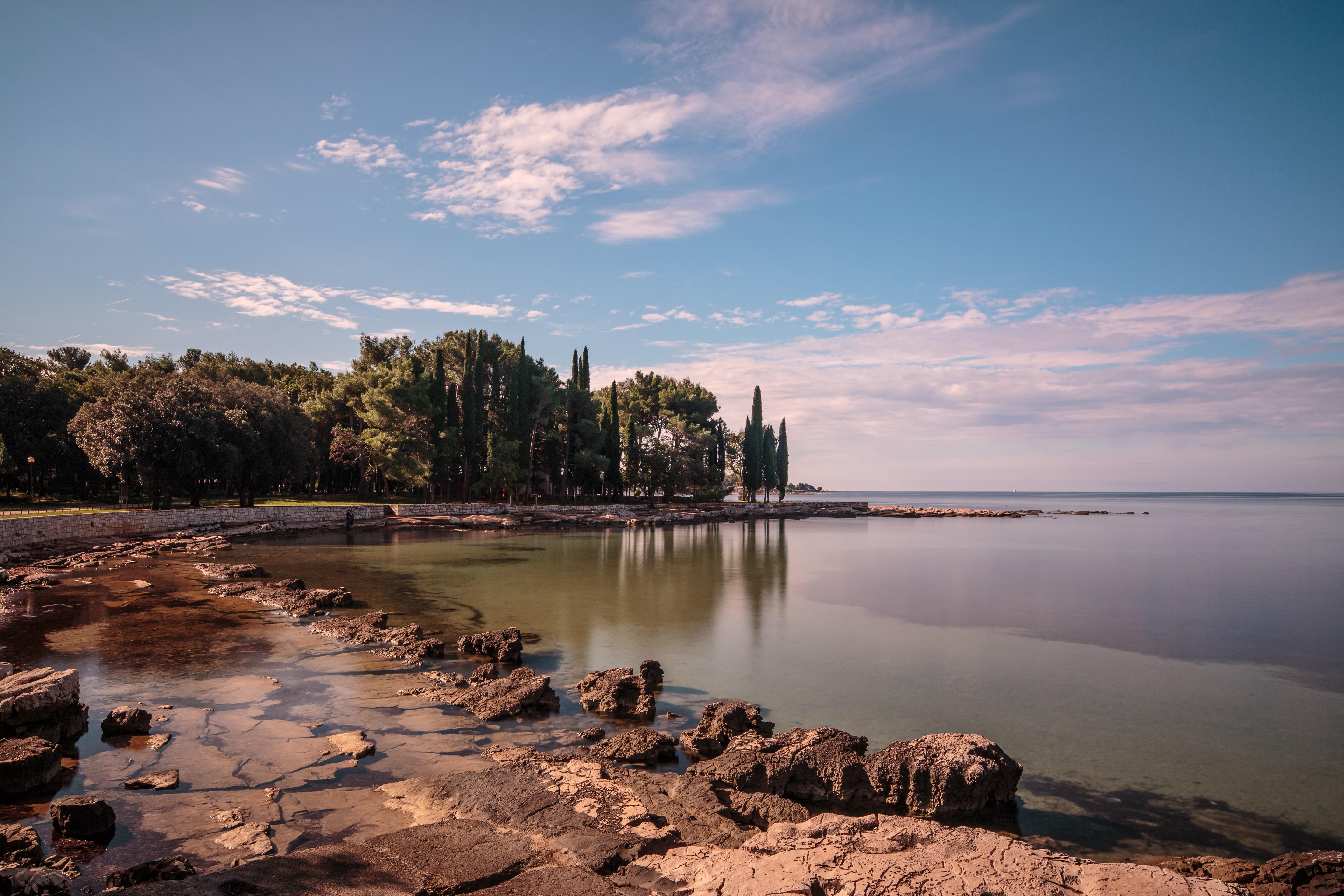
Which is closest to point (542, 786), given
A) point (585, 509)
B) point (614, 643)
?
point (614, 643)

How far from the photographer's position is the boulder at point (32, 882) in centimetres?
426

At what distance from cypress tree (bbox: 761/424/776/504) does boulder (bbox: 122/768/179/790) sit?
77918mm

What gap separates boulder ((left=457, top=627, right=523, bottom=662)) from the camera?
12.7m

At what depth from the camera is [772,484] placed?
292ft

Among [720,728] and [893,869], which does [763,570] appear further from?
[893,869]

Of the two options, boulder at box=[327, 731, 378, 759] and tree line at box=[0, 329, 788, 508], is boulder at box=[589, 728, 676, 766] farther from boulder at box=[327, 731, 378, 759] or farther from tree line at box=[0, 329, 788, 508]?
tree line at box=[0, 329, 788, 508]

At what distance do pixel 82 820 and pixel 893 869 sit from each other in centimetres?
674

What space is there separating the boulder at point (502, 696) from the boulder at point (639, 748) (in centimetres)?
169

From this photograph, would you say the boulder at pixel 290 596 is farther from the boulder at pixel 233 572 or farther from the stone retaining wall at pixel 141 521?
the stone retaining wall at pixel 141 521

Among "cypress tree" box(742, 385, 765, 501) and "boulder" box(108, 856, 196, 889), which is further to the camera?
"cypress tree" box(742, 385, 765, 501)

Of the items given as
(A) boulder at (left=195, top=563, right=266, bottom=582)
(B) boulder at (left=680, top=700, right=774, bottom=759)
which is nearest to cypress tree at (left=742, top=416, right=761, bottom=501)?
(A) boulder at (left=195, top=563, right=266, bottom=582)

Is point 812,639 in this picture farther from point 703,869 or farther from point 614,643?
point 703,869

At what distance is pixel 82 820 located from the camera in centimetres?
572

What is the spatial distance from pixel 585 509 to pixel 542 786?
51.1 meters
